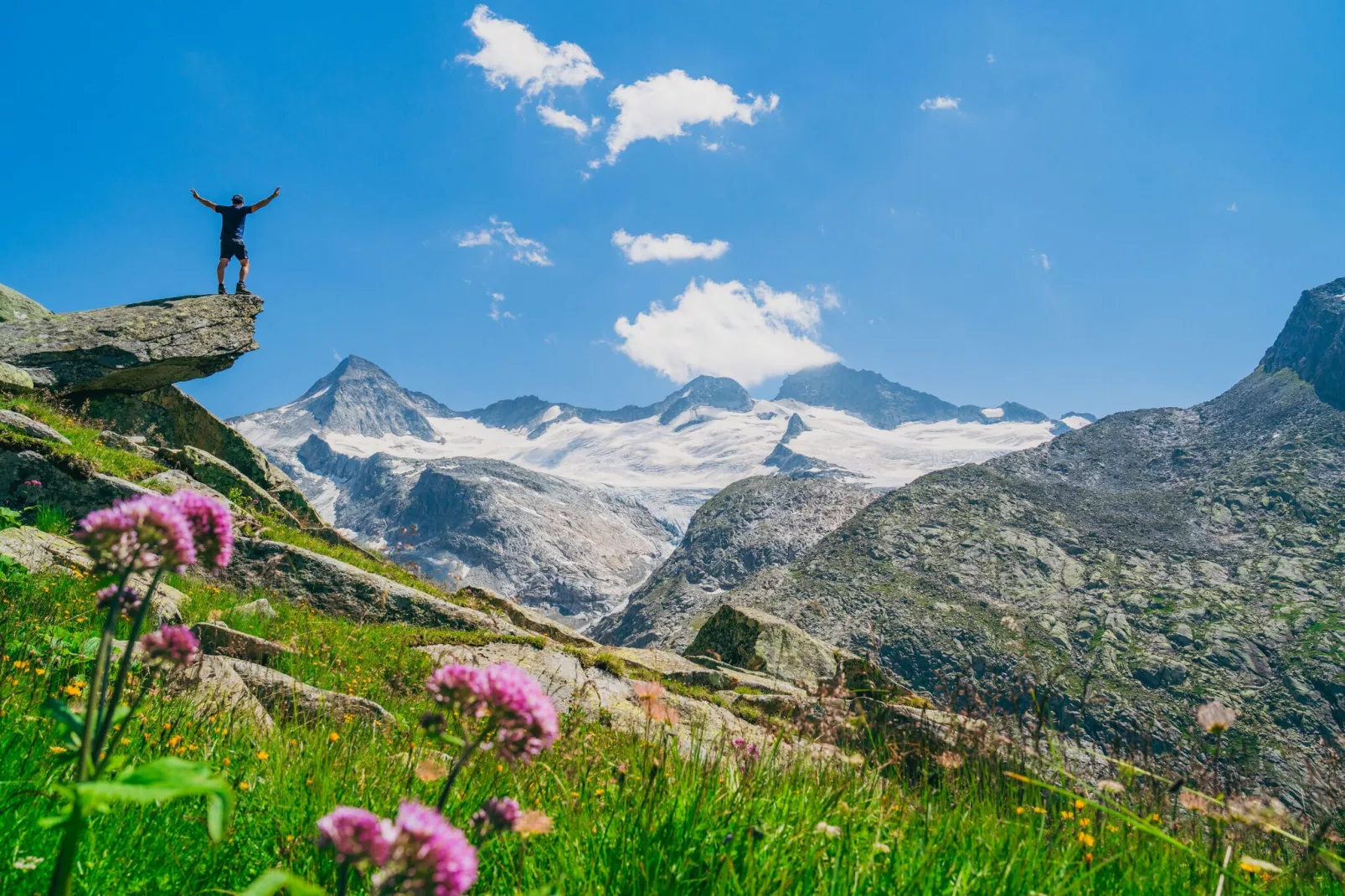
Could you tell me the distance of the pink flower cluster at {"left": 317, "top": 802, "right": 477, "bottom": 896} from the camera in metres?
1.39

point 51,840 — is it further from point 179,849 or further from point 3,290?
point 3,290

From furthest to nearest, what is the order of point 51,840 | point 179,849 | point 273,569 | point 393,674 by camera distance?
1. point 273,569
2. point 393,674
3. point 179,849
4. point 51,840

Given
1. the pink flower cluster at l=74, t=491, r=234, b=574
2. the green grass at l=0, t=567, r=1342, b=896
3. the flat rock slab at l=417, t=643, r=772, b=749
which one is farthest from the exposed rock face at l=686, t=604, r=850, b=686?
the pink flower cluster at l=74, t=491, r=234, b=574

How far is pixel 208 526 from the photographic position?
2092mm

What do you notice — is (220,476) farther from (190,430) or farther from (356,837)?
(356,837)

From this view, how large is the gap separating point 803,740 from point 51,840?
4.24m

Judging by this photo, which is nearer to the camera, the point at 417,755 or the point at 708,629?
the point at 417,755

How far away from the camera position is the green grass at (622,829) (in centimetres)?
300

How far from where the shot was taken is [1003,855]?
370 cm

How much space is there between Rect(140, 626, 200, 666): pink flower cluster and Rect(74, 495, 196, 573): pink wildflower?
0.45 meters

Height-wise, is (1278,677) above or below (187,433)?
below

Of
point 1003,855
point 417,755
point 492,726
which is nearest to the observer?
point 492,726

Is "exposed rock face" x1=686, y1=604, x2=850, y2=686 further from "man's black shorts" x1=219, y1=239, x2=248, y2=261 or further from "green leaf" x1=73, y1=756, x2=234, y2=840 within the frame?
"man's black shorts" x1=219, y1=239, x2=248, y2=261

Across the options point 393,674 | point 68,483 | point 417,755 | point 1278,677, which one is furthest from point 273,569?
point 1278,677
